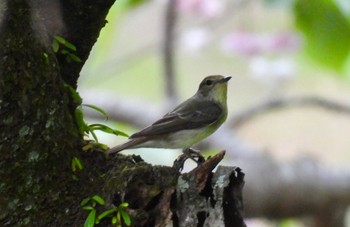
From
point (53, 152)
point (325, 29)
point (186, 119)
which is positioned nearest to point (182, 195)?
point (53, 152)

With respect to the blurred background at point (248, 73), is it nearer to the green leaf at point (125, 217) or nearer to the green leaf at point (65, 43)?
the green leaf at point (65, 43)

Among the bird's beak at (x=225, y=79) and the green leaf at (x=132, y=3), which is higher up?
the green leaf at (x=132, y=3)

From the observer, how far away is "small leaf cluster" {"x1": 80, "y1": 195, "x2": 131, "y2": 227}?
1.36 m

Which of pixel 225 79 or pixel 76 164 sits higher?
pixel 225 79

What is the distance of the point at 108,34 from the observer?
3.54m

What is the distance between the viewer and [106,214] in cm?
137

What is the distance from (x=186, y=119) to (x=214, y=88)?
304mm

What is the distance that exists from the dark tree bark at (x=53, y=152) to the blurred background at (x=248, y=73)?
4.64ft

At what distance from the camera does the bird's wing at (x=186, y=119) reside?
1802 millimetres

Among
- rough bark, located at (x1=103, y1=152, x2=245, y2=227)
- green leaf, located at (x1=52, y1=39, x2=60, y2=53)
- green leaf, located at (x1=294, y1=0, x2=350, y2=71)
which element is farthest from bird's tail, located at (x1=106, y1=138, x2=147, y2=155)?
green leaf, located at (x1=294, y1=0, x2=350, y2=71)

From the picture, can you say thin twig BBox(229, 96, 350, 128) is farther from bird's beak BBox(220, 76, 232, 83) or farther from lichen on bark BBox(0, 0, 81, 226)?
lichen on bark BBox(0, 0, 81, 226)

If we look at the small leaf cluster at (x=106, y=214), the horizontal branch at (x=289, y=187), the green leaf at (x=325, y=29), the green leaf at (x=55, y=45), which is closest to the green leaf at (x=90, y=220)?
the small leaf cluster at (x=106, y=214)

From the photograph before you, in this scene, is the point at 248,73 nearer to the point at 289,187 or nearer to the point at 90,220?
the point at 289,187

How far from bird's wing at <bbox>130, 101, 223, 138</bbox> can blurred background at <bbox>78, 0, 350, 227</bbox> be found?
0.83 metres
